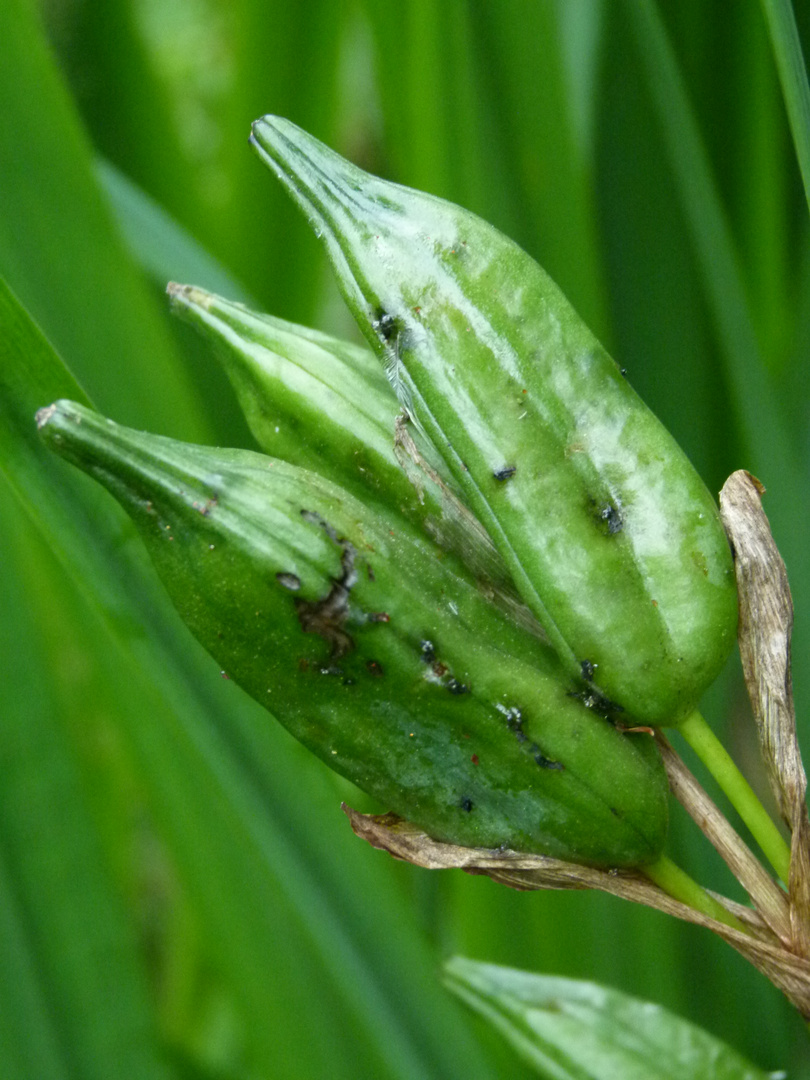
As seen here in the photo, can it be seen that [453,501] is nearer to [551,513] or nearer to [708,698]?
[551,513]

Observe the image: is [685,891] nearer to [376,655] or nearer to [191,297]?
[376,655]

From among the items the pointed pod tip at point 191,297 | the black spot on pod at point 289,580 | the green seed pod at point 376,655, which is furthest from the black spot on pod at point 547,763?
the pointed pod tip at point 191,297

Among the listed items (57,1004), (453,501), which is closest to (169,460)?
(453,501)

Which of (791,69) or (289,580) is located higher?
(791,69)

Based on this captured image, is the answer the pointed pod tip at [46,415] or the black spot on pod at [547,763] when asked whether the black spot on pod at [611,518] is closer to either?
the black spot on pod at [547,763]

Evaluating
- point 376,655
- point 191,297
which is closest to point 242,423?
point 191,297

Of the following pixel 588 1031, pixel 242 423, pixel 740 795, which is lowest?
pixel 588 1031
